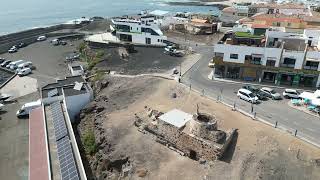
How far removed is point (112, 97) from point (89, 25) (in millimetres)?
64055

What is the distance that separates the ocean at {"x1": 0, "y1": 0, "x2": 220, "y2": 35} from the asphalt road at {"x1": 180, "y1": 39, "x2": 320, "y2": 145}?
90.2m

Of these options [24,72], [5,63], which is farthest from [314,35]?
[5,63]

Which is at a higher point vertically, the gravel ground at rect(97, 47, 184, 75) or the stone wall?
the gravel ground at rect(97, 47, 184, 75)

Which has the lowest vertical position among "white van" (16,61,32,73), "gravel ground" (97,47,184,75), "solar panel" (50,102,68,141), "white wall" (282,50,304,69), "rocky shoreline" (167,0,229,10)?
"solar panel" (50,102,68,141)

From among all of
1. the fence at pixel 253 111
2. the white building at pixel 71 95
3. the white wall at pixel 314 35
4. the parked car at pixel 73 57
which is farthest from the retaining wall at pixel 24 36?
the white wall at pixel 314 35

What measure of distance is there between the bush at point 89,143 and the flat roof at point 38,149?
524cm

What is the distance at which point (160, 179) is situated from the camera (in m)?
31.1

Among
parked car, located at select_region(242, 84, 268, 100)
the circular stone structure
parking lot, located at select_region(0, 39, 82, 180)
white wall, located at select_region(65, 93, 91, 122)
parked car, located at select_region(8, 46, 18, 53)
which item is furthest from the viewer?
parked car, located at select_region(8, 46, 18, 53)

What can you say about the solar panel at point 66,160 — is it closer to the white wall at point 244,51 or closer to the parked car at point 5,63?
the white wall at point 244,51

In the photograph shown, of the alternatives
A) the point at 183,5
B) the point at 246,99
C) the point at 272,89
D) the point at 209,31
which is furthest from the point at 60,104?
the point at 183,5

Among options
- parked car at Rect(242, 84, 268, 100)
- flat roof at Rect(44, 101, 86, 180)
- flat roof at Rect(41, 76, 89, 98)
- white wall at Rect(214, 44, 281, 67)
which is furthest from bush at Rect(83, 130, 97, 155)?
white wall at Rect(214, 44, 281, 67)

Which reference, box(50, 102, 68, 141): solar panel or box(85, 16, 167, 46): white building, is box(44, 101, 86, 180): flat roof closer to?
box(50, 102, 68, 141): solar panel

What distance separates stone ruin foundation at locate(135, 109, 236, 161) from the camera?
33.0 meters

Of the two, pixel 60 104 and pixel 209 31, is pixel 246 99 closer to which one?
pixel 60 104
